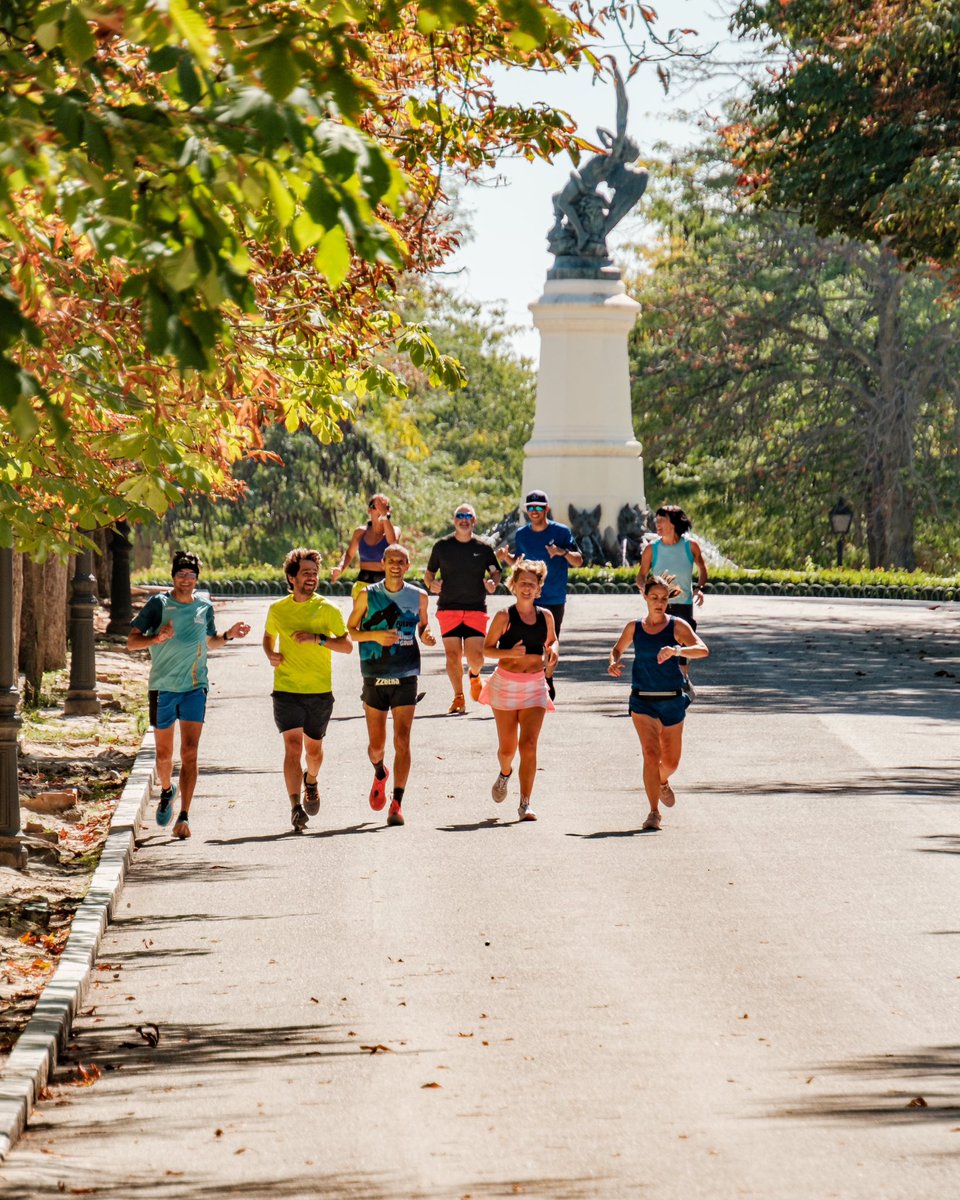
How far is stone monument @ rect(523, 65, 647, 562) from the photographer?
49.9 meters

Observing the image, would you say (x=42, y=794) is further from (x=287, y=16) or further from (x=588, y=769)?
(x=287, y=16)

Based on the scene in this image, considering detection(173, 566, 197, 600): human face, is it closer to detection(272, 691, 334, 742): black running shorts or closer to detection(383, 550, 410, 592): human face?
detection(272, 691, 334, 742): black running shorts

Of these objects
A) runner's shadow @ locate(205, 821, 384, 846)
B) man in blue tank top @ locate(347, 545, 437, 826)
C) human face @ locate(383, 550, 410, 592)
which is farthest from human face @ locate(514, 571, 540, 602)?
runner's shadow @ locate(205, 821, 384, 846)

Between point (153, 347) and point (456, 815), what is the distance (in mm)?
8898

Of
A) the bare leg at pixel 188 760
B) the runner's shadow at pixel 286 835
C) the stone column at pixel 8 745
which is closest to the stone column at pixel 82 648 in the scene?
the bare leg at pixel 188 760

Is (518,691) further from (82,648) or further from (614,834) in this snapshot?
(82,648)

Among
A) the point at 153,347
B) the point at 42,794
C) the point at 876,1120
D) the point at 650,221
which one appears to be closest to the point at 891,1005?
the point at 876,1120

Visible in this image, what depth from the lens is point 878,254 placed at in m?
63.1

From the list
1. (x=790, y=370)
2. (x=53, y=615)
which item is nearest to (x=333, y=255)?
(x=53, y=615)

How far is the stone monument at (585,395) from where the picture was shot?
4991 centimetres

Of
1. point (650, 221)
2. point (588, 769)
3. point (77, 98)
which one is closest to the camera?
point (77, 98)

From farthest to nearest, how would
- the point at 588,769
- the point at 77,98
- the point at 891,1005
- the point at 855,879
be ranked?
the point at 588,769 < the point at 855,879 < the point at 891,1005 < the point at 77,98

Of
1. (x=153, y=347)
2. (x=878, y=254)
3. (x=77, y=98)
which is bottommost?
(x=153, y=347)

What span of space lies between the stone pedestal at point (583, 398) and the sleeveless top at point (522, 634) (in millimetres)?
35665
